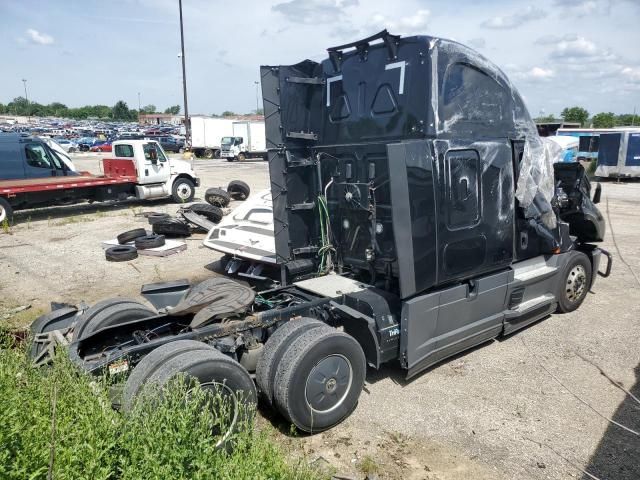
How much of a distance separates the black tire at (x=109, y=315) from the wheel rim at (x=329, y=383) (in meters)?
1.94

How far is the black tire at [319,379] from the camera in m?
3.80

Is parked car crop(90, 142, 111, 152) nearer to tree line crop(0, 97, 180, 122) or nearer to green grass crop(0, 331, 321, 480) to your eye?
green grass crop(0, 331, 321, 480)

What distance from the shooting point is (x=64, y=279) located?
8.53 metres

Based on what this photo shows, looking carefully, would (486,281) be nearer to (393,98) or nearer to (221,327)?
(393,98)

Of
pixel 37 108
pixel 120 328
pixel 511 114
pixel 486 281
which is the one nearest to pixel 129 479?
pixel 120 328

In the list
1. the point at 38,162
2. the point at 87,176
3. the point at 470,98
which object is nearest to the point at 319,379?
the point at 470,98

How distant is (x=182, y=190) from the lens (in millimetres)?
17250

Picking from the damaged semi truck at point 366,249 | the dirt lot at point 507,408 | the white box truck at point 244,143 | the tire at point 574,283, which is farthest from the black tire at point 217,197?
the white box truck at point 244,143

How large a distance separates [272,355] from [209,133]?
41.2 m

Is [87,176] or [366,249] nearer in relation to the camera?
[366,249]

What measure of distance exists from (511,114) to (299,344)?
137 inches

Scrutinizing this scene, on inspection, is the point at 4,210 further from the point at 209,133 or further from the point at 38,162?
the point at 209,133

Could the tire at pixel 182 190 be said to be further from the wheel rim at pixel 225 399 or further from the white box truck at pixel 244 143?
the white box truck at pixel 244 143

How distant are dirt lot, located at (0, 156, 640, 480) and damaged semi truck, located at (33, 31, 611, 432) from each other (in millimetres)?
271
